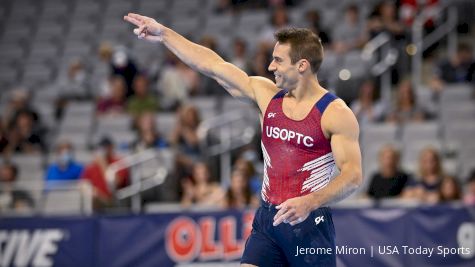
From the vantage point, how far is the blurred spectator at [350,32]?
16.7m

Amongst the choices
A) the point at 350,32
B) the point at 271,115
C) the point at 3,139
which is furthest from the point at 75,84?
the point at 271,115

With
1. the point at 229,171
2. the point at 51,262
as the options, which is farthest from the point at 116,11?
the point at 51,262

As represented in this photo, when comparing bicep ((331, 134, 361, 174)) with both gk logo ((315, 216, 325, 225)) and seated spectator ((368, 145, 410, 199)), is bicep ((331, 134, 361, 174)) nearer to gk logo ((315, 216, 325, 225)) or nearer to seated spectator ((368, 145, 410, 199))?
gk logo ((315, 216, 325, 225))

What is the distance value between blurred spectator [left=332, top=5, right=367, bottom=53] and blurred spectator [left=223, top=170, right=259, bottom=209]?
15.8 ft

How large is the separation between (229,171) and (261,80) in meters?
7.82

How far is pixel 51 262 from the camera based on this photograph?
481 inches

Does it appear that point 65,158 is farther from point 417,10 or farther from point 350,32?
point 417,10

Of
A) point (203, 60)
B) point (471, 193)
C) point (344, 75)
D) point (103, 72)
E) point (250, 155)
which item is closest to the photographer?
point (203, 60)

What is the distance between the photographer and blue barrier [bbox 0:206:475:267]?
10867 millimetres

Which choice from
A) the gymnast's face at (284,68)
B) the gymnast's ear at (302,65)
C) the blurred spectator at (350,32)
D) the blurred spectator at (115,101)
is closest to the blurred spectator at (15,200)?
the blurred spectator at (115,101)

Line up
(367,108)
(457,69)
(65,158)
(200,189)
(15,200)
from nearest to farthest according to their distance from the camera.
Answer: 1. (200,189)
2. (15,200)
3. (367,108)
4. (65,158)
5. (457,69)

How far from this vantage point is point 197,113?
15188 millimetres

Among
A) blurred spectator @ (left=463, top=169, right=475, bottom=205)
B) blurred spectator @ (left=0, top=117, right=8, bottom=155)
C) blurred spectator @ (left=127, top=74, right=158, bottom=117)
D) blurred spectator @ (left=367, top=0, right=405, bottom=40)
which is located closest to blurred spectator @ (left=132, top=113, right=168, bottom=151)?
blurred spectator @ (left=127, top=74, right=158, bottom=117)

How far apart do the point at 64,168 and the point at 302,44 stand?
358 inches
